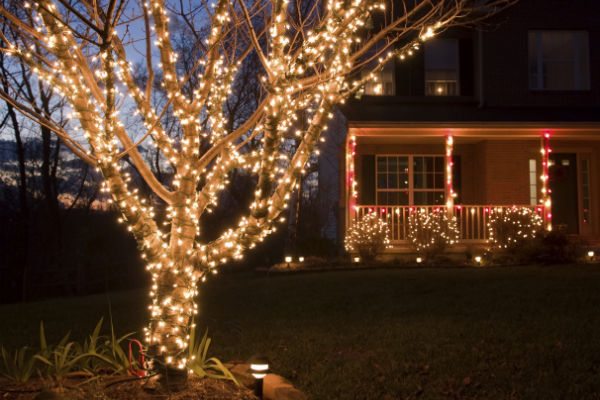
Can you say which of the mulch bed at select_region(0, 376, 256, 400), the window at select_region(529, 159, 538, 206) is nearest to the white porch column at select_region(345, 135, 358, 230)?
the window at select_region(529, 159, 538, 206)

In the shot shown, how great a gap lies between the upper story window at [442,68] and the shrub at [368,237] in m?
3.95

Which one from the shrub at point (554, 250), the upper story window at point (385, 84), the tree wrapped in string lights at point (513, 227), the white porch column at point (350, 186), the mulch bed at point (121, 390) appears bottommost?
the mulch bed at point (121, 390)

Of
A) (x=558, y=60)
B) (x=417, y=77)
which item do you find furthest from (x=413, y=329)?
(x=558, y=60)

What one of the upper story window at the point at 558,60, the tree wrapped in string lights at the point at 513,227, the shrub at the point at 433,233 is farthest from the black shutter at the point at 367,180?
the upper story window at the point at 558,60

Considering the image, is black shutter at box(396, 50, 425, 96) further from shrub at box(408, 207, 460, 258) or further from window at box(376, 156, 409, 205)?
shrub at box(408, 207, 460, 258)

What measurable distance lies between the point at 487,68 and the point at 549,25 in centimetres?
184

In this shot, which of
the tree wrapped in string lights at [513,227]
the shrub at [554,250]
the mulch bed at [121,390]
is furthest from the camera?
the tree wrapped in string lights at [513,227]

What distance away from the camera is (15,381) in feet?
15.8

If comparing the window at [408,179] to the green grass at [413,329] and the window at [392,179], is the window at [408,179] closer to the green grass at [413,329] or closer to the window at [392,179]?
the window at [392,179]

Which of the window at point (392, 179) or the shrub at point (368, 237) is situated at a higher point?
the window at point (392, 179)

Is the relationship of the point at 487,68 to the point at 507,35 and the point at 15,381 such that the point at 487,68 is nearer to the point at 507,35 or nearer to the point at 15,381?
the point at 507,35

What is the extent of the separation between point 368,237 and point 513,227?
120 inches

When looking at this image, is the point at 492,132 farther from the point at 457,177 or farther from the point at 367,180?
the point at 367,180

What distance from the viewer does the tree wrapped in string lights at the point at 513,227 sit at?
46.0 feet
